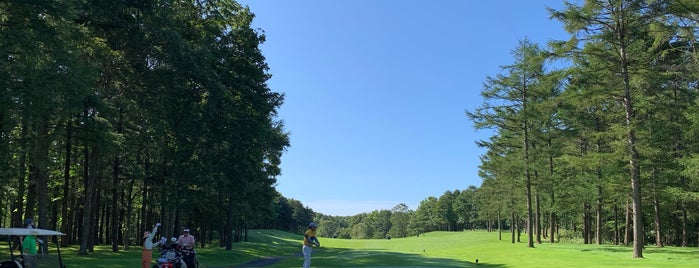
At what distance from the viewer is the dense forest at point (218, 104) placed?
19.4m

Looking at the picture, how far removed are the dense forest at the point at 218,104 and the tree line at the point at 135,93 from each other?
0.30 ft

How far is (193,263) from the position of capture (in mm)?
15578

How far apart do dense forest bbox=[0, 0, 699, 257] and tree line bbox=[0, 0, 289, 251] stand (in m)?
0.09

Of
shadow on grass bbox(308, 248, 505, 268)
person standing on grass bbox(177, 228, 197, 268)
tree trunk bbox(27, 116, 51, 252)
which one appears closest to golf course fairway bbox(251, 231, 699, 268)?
shadow on grass bbox(308, 248, 505, 268)

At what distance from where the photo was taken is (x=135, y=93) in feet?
86.8

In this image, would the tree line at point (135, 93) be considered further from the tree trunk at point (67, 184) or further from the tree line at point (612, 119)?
the tree line at point (612, 119)

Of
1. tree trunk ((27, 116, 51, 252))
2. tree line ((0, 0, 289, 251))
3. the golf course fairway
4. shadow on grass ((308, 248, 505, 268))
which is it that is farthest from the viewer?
shadow on grass ((308, 248, 505, 268))

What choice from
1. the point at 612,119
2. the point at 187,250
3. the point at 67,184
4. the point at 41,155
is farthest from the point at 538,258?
the point at 67,184

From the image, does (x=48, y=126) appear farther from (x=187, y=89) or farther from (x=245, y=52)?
(x=245, y=52)

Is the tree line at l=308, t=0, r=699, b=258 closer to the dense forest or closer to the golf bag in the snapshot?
the dense forest

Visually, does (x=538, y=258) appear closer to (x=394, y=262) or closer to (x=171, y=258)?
(x=394, y=262)

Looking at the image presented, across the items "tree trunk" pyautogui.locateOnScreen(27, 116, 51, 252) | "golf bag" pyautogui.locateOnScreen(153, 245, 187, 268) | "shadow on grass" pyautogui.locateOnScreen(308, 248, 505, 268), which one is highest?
"tree trunk" pyautogui.locateOnScreen(27, 116, 51, 252)

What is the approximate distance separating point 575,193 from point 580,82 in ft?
46.4

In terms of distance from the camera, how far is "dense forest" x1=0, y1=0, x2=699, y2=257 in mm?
19359
